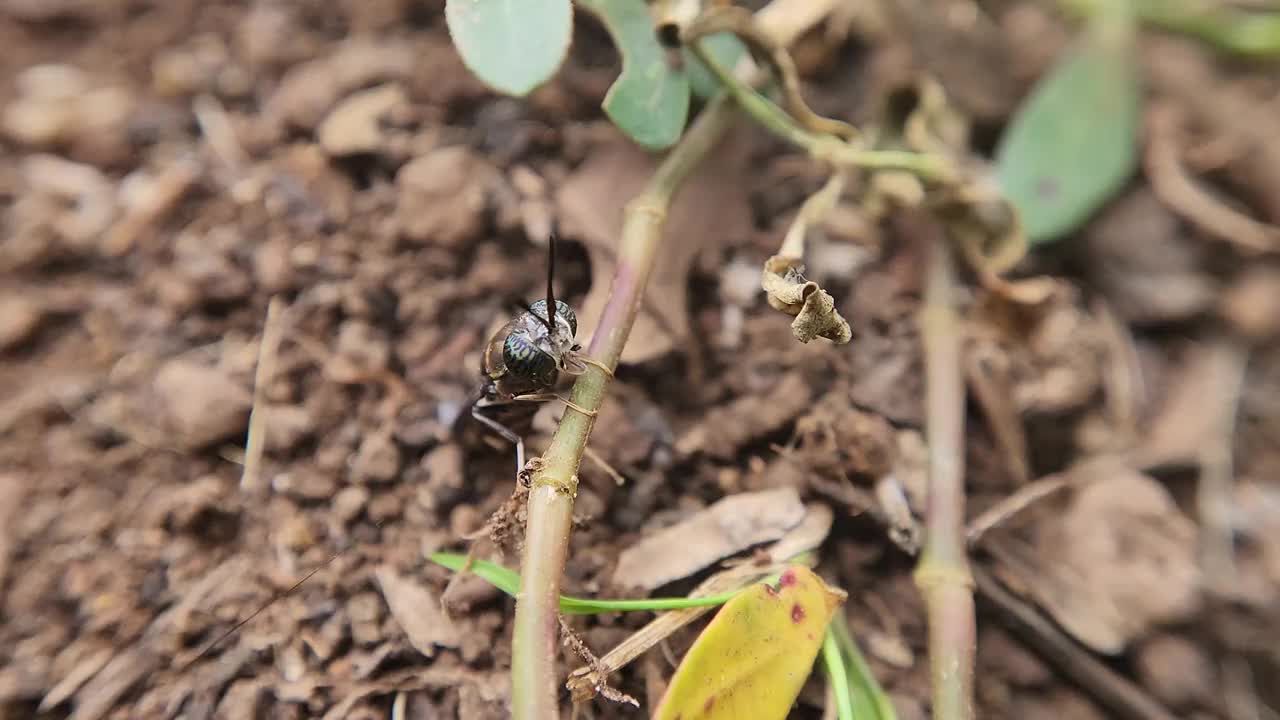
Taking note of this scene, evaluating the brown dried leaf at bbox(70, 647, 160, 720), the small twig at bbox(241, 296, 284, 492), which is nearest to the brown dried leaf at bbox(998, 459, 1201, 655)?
the small twig at bbox(241, 296, 284, 492)

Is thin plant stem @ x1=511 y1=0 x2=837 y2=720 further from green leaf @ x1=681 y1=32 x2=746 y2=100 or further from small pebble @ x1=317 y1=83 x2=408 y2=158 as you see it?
small pebble @ x1=317 y1=83 x2=408 y2=158

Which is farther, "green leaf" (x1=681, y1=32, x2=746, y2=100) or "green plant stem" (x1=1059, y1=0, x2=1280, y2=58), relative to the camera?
"green plant stem" (x1=1059, y1=0, x2=1280, y2=58)

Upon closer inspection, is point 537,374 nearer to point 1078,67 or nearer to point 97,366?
point 97,366

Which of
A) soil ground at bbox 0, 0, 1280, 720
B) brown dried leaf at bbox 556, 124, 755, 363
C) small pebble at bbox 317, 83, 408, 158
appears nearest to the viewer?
soil ground at bbox 0, 0, 1280, 720

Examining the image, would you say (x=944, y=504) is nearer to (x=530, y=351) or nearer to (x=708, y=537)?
(x=708, y=537)

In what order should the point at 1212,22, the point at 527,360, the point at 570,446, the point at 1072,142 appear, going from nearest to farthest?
the point at 570,446, the point at 527,360, the point at 1072,142, the point at 1212,22

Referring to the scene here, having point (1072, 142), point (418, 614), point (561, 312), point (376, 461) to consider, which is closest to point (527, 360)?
point (561, 312)

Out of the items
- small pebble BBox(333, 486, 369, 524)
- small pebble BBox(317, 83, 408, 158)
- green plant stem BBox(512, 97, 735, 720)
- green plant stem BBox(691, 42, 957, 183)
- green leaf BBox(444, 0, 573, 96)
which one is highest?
green leaf BBox(444, 0, 573, 96)
